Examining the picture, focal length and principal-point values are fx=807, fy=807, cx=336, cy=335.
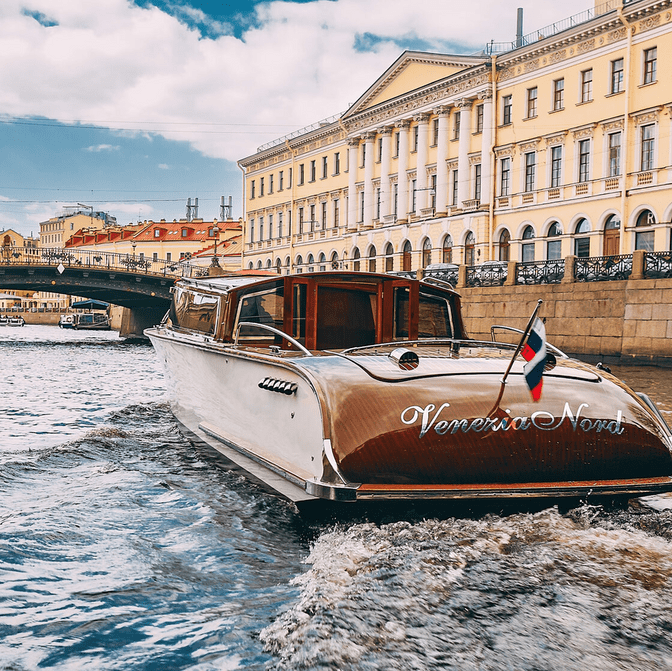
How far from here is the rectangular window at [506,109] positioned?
34531 mm

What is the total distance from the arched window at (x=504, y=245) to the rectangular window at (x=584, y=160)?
4.34 m

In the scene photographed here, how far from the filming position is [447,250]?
124 ft

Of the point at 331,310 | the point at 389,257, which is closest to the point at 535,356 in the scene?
the point at 331,310

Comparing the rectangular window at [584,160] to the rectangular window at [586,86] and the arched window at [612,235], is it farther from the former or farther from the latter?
the arched window at [612,235]

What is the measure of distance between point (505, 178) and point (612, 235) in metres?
7.10

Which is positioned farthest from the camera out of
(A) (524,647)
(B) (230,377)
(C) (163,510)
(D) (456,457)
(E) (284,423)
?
(B) (230,377)

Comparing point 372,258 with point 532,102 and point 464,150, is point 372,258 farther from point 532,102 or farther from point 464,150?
point 532,102

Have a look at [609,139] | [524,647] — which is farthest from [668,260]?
[524,647]

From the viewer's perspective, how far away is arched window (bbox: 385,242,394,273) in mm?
41844

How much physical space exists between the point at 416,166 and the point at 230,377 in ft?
118

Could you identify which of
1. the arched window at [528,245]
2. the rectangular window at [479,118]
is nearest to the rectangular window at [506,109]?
the rectangular window at [479,118]

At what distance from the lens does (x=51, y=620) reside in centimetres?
329

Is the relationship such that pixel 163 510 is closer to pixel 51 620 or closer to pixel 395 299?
pixel 51 620

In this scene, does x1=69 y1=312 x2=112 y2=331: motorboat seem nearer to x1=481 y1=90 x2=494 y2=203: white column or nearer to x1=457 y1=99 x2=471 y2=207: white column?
x1=457 y1=99 x2=471 y2=207: white column
